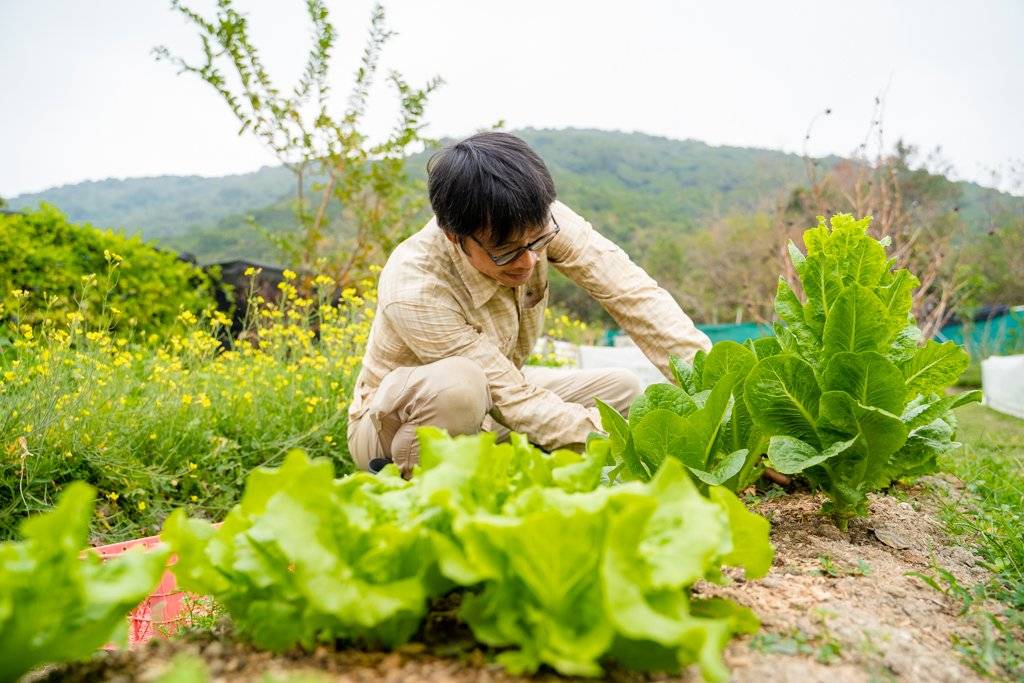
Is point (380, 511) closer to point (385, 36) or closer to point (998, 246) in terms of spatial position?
point (385, 36)

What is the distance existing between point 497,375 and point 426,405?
0.27m

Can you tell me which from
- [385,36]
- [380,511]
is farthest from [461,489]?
[385,36]

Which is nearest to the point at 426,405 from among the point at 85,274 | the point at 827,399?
the point at 827,399

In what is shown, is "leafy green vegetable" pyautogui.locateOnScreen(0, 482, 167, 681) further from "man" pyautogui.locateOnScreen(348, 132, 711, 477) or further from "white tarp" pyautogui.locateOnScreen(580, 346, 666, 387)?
"white tarp" pyautogui.locateOnScreen(580, 346, 666, 387)

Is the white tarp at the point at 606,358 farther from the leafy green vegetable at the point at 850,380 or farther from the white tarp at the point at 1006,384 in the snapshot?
the leafy green vegetable at the point at 850,380

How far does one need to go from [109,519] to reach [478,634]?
2.37m

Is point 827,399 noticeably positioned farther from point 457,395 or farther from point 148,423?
point 148,423

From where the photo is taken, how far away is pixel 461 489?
3.31 feet

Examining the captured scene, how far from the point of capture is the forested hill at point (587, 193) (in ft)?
59.3

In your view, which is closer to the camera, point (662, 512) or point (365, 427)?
point (662, 512)

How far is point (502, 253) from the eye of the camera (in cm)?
228

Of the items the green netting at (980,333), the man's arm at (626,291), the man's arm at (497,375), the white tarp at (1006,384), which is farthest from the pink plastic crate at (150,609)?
the green netting at (980,333)

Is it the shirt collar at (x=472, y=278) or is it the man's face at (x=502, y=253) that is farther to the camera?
the shirt collar at (x=472, y=278)

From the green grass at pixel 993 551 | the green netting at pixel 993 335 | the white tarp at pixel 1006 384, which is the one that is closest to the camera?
the green grass at pixel 993 551
